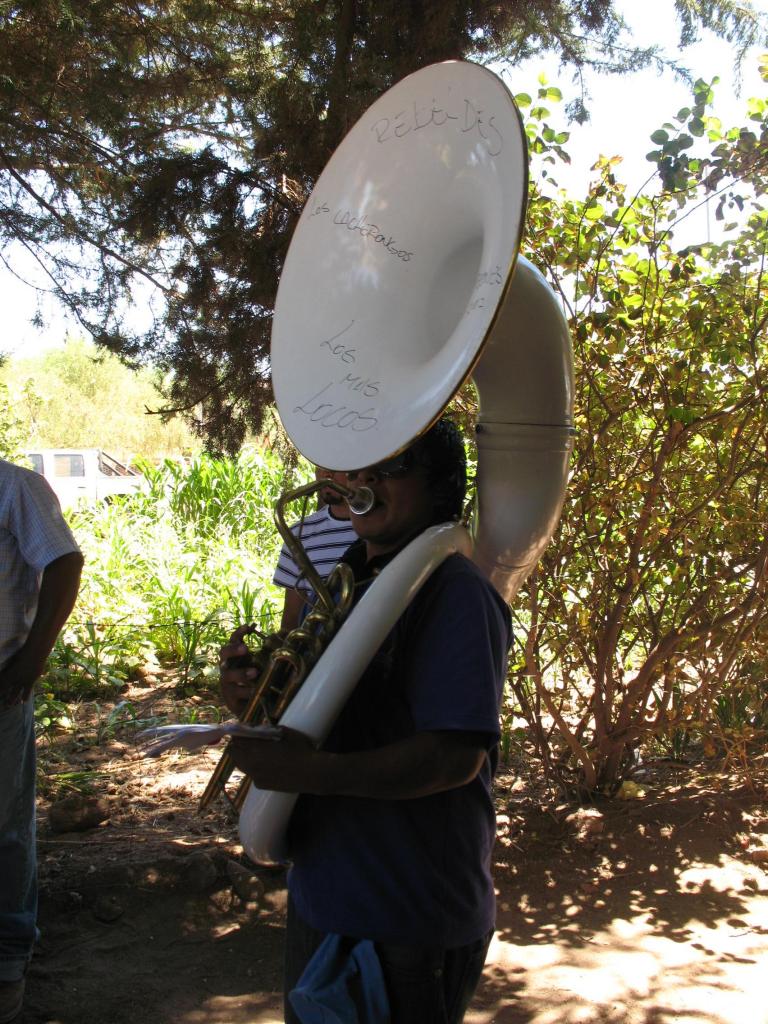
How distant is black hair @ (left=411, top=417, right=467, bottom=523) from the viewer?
1538 millimetres

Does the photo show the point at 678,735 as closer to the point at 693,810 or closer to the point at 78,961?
the point at 693,810

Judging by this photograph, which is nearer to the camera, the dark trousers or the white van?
the dark trousers

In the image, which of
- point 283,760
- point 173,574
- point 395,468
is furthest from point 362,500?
point 173,574

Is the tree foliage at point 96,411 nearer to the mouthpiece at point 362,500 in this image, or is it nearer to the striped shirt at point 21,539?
the striped shirt at point 21,539

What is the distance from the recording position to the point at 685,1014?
2.82m

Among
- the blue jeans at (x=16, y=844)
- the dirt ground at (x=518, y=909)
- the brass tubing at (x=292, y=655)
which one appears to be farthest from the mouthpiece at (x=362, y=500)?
the dirt ground at (x=518, y=909)

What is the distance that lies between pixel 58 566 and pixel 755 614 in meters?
2.67

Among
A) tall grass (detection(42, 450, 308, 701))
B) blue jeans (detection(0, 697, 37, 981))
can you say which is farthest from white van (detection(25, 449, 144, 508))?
blue jeans (detection(0, 697, 37, 981))

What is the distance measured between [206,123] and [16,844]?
11.5ft

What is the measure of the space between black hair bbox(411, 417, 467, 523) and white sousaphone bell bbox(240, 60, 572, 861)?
8 centimetres

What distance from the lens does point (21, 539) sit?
108 inches

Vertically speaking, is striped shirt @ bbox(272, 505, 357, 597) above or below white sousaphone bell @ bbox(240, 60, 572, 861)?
below

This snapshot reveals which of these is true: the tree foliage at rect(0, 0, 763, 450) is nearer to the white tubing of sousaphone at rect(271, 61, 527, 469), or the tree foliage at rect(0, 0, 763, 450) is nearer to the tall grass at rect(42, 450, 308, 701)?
the tall grass at rect(42, 450, 308, 701)

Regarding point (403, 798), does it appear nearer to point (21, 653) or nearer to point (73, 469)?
point (21, 653)
